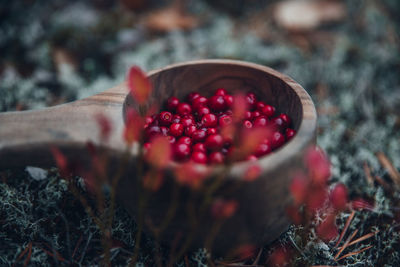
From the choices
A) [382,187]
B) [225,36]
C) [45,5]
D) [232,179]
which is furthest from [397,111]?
[45,5]

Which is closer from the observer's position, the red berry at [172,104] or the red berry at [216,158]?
the red berry at [216,158]

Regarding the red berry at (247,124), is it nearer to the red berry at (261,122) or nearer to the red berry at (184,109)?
the red berry at (261,122)

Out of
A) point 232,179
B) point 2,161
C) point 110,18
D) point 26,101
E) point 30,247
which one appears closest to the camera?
point 232,179

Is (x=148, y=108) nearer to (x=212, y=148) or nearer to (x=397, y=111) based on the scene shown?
(x=212, y=148)

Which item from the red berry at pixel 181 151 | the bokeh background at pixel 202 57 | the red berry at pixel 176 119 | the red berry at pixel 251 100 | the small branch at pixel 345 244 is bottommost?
the small branch at pixel 345 244

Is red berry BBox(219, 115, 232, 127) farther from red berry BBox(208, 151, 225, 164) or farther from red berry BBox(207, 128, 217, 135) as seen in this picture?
red berry BBox(208, 151, 225, 164)

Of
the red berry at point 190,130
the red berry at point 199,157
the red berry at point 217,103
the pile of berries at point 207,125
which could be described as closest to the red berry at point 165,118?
the pile of berries at point 207,125
